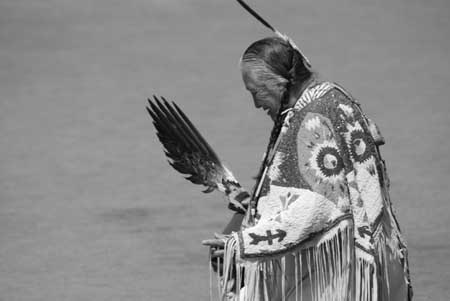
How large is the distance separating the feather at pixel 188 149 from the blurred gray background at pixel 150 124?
2.51 metres

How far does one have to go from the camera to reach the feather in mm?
5336

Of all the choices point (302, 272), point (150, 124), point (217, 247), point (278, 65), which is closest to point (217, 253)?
point (217, 247)

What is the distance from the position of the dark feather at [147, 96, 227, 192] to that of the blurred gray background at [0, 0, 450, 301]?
98.7 inches

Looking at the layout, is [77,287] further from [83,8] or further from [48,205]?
[83,8]

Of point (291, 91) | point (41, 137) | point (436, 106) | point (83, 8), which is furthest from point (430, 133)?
point (291, 91)

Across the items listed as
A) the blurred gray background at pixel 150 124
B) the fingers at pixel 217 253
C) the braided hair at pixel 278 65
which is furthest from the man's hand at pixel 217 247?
the blurred gray background at pixel 150 124

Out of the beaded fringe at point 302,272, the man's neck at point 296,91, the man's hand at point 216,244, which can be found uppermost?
the man's neck at point 296,91

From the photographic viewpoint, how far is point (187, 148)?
5.41 metres

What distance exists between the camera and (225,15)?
14789mm

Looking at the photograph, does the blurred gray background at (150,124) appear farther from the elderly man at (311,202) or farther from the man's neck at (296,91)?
the man's neck at (296,91)

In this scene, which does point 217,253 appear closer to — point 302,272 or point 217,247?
point 217,247

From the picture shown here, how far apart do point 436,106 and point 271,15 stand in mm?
2986

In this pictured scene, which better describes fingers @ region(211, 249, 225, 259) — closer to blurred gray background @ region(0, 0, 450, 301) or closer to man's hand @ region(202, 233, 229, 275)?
man's hand @ region(202, 233, 229, 275)

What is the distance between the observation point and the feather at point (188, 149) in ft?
17.5
